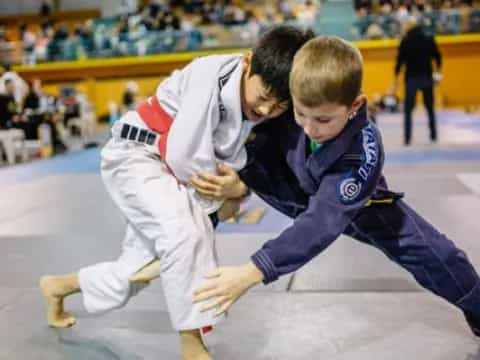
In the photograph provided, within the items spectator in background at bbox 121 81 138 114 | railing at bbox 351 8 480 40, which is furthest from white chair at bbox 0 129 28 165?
railing at bbox 351 8 480 40

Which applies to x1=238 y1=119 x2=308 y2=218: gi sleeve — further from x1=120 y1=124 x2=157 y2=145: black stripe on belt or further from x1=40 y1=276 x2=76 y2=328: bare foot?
x1=40 y1=276 x2=76 y2=328: bare foot

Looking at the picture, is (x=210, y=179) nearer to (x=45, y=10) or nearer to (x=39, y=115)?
(x=39, y=115)

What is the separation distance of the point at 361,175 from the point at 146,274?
96 cm

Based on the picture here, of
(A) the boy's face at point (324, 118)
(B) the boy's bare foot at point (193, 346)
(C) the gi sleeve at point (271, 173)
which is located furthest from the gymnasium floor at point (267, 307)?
(A) the boy's face at point (324, 118)

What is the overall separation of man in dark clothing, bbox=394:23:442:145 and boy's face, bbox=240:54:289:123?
24.6 feet

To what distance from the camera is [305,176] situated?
2.24 meters

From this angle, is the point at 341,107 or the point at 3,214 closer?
the point at 341,107

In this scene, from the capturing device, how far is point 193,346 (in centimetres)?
224

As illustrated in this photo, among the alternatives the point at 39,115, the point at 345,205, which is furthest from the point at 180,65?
the point at 345,205

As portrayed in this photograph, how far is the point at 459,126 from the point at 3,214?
8.94 meters

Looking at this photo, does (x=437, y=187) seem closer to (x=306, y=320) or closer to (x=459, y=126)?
(x=306, y=320)

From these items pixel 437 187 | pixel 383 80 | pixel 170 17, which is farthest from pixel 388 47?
pixel 437 187

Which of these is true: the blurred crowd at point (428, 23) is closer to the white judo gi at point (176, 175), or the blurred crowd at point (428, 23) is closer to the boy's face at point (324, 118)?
the white judo gi at point (176, 175)

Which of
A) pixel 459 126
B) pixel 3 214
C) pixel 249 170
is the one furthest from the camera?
pixel 459 126
